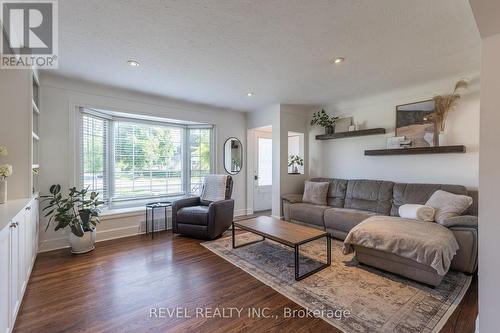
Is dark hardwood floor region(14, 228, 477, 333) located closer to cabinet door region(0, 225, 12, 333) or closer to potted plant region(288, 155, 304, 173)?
cabinet door region(0, 225, 12, 333)

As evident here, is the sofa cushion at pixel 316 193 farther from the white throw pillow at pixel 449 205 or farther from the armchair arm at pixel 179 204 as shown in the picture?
the armchair arm at pixel 179 204

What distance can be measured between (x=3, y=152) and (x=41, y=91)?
4.56 ft

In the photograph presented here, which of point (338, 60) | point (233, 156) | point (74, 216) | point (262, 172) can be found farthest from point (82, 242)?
point (338, 60)

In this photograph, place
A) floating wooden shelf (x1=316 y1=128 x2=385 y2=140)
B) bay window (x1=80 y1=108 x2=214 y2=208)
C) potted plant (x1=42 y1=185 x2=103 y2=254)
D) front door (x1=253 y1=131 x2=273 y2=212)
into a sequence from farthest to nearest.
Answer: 1. front door (x1=253 y1=131 x2=273 y2=212)
2. floating wooden shelf (x1=316 y1=128 x2=385 y2=140)
3. bay window (x1=80 y1=108 x2=214 y2=208)
4. potted plant (x1=42 y1=185 x2=103 y2=254)

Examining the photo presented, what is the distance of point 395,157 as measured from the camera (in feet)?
12.4

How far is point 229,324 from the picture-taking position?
173cm

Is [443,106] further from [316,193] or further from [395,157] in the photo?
[316,193]

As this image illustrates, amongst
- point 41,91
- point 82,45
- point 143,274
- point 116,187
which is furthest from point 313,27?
point 116,187

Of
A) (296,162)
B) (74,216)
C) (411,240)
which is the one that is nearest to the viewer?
(411,240)

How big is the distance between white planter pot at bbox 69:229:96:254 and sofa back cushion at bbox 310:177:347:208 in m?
3.87

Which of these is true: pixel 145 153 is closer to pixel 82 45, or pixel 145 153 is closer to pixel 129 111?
pixel 129 111

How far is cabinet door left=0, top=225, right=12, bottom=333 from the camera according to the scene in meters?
1.36

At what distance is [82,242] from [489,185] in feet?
13.8

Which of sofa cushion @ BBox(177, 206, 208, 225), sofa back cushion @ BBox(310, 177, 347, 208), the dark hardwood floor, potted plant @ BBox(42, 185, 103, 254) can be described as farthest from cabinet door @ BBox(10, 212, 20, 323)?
sofa back cushion @ BBox(310, 177, 347, 208)
